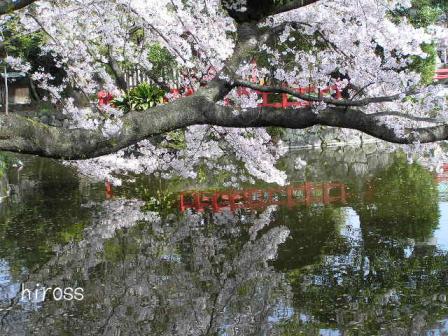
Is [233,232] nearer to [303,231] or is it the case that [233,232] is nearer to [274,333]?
[303,231]

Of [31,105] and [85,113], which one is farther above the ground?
[31,105]

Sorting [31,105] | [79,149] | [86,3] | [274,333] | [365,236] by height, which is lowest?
[274,333]

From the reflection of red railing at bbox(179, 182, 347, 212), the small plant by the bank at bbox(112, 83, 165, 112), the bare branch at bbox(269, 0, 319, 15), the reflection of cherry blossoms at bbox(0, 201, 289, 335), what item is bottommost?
the reflection of cherry blossoms at bbox(0, 201, 289, 335)

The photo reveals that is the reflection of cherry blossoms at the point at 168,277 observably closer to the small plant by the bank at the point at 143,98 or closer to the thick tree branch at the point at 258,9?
the thick tree branch at the point at 258,9

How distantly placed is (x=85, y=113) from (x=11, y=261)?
2518 millimetres

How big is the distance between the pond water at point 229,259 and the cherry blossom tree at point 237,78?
1.03 meters

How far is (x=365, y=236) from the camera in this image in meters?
7.92

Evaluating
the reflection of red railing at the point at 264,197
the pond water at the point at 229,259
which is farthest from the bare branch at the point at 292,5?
the reflection of red railing at the point at 264,197

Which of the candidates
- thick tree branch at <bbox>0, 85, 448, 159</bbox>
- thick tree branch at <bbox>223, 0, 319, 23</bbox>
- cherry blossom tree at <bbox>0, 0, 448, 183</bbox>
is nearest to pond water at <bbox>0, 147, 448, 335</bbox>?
cherry blossom tree at <bbox>0, 0, 448, 183</bbox>

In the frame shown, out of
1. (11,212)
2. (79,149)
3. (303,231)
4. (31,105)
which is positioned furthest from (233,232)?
(31,105)

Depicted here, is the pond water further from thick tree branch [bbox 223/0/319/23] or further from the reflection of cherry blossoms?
thick tree branch [bbox 223/0/319/23]

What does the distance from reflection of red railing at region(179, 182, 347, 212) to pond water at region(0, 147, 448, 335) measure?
3cm

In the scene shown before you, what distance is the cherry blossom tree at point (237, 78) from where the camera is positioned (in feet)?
13.0

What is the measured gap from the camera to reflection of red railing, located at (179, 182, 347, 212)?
34.0ft
